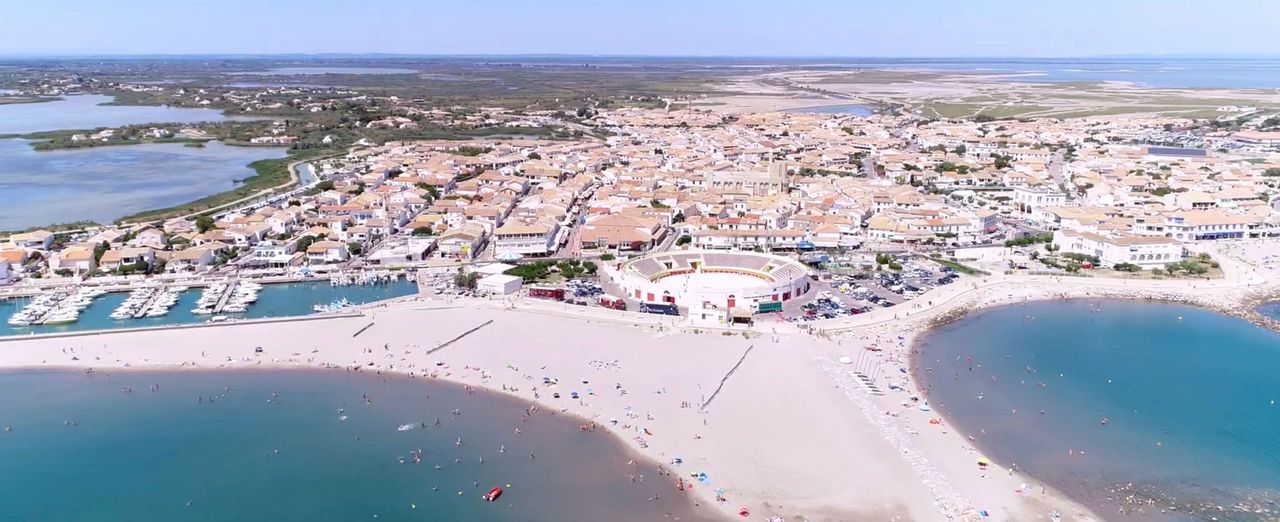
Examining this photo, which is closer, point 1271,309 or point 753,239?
point 1271,309

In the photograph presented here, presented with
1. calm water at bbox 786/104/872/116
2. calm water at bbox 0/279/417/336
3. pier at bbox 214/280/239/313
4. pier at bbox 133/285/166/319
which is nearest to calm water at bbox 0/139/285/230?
pier at bbox 133/285/166/319

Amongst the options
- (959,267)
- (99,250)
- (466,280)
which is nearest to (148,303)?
(99,250)

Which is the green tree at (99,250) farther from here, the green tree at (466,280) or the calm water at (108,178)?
the green tree at (466,280)

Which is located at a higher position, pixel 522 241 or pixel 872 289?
pixel 522 241

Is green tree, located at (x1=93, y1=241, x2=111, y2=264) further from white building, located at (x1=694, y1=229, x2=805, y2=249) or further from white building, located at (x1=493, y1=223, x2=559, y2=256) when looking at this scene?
white building, located at (x1=694, y1=229, x2=805, y2=249)

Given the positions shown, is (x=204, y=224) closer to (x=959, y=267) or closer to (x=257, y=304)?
(x=257, y=304)

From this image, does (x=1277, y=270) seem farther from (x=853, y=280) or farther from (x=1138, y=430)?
(x=1138, y=430)
